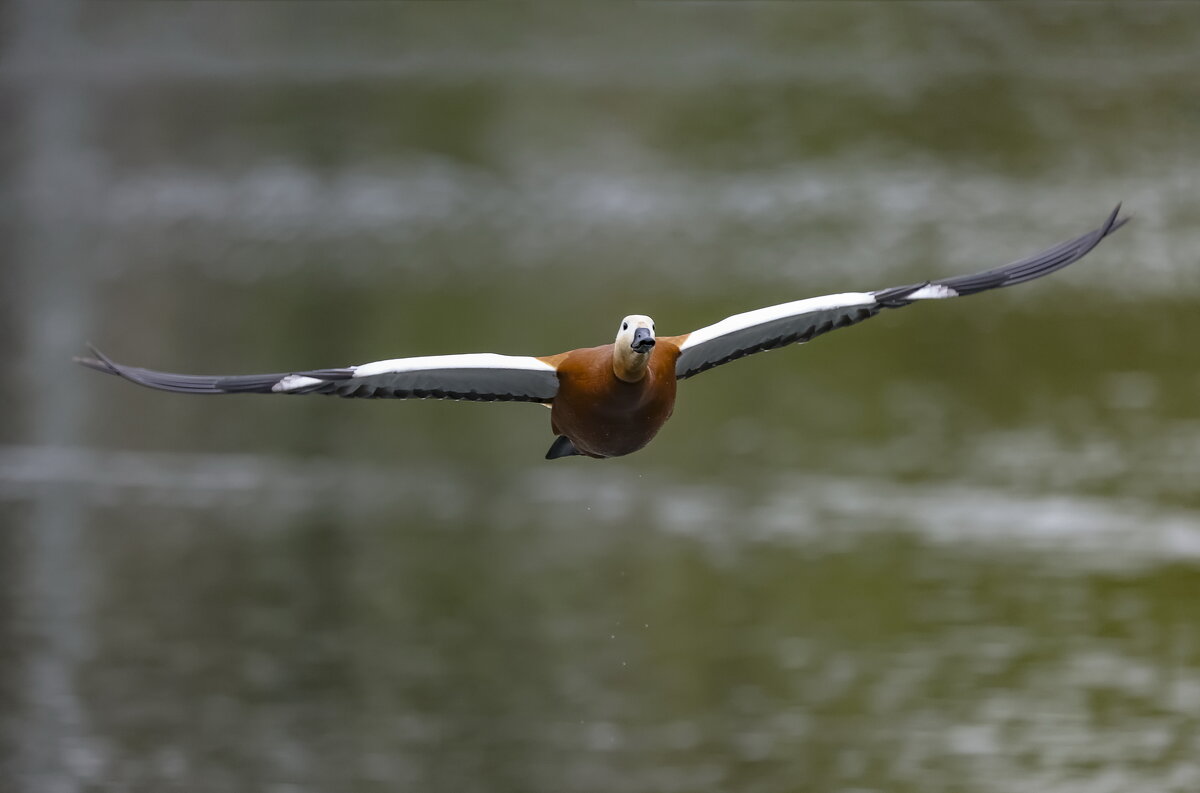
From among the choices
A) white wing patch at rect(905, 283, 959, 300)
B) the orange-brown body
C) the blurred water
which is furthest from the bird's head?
the blurred water

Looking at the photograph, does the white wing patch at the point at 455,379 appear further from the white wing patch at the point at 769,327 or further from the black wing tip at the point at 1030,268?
the black wing tip at the point at 1030,268

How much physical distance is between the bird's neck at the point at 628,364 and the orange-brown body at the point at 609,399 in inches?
1.4

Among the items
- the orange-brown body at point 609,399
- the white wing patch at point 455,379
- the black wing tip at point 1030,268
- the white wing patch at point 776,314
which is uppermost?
the white wing patch at point 776,314

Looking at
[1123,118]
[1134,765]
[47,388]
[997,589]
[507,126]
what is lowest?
[1134,765]

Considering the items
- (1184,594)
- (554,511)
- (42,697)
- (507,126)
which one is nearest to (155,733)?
(42,697)

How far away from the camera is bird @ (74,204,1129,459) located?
7.07 meters

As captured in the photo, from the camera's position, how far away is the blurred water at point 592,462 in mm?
12188

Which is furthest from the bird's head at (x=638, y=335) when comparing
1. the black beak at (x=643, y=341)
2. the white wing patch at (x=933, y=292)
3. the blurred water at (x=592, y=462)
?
the blurred water at (x=592, y=462)

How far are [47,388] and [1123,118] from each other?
59.4 ft

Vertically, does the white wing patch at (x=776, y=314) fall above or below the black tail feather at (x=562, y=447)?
above

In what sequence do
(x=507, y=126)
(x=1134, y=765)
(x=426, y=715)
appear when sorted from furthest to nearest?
(x=507, y=126)
(x=426, y=715)
(x=1134, y=765)

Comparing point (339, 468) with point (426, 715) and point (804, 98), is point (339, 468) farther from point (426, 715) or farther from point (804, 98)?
point (804, 98)

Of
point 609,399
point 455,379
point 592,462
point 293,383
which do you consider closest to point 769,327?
point 609,399

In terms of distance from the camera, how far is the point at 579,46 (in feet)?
98.7
